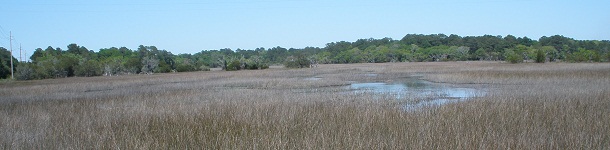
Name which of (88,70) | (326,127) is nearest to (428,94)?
(326,127)

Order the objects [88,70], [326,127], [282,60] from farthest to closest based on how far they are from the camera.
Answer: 1. [282,60]
2. [88,70]
3. [326,127]

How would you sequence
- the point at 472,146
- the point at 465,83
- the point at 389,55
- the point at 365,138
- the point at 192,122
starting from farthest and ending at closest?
the point at 389,55
the point at 465,83
the point at 192,122
the point at 365,138
the point at 472,146

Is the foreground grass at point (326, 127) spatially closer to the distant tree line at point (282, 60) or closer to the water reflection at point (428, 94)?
the water reflection at point (428, 94)

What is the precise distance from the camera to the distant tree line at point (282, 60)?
5294cm

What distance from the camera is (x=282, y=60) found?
377 ft

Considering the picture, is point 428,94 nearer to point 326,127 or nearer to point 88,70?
point 326,127

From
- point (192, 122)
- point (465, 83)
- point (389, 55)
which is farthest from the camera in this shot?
point (389, 55)

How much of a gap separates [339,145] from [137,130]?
4.16 m

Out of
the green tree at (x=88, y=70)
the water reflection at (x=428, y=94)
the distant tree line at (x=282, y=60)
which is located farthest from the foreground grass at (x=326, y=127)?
the green tree at (x=88, y=70)

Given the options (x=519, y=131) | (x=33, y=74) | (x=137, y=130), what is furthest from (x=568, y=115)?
(x=33, y=74)

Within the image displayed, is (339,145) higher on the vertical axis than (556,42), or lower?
lower

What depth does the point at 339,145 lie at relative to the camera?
268 inches

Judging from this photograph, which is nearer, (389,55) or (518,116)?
(518,116)

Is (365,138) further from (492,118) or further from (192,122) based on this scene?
(192,122)
